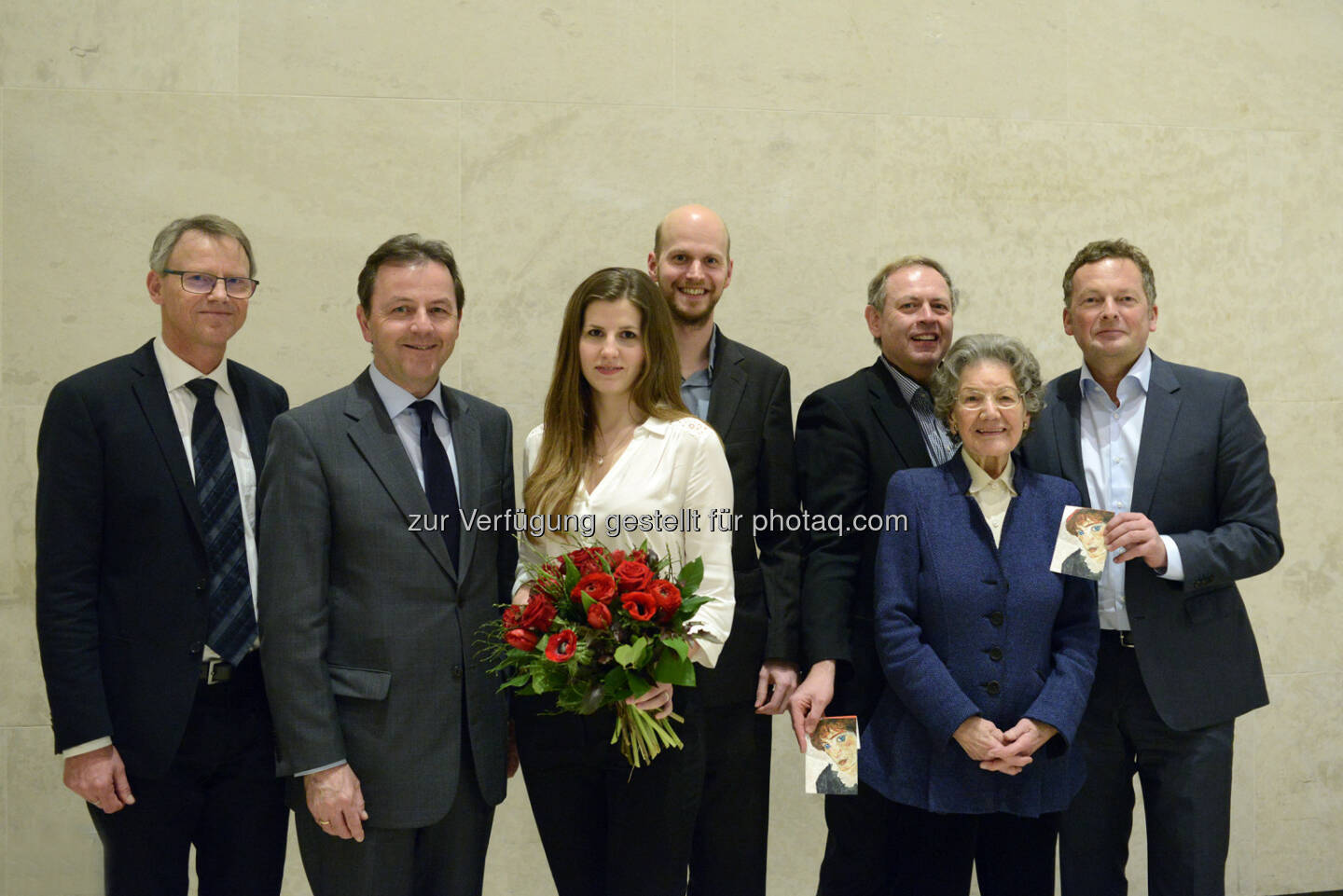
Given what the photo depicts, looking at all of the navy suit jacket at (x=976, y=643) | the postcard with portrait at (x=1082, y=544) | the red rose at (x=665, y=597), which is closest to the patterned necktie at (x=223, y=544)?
the red rose at (x=665, y=597)

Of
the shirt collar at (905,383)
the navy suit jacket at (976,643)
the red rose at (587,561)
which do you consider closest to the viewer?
the red rose at (587,561)

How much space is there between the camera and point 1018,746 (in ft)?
7.96

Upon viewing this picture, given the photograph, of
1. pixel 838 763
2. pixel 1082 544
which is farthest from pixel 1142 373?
pixel 838 763

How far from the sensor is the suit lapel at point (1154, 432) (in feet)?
9.11

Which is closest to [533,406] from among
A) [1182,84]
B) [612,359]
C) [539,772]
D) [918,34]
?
[612,359]

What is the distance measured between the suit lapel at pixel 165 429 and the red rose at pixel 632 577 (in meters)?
1.07

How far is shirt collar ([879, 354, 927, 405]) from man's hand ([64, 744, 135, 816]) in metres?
2.25

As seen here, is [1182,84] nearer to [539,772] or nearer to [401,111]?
[401,111]

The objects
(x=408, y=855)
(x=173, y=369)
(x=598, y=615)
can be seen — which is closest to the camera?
(x=598, y=615)

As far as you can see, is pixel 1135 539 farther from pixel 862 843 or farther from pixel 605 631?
pixel 605 631

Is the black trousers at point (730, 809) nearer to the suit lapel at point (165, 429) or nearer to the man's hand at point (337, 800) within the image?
the man's hand at point (337, 800)

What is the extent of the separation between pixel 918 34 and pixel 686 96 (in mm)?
975

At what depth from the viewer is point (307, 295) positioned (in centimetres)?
376

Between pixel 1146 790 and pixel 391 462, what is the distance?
2270 millimetres
